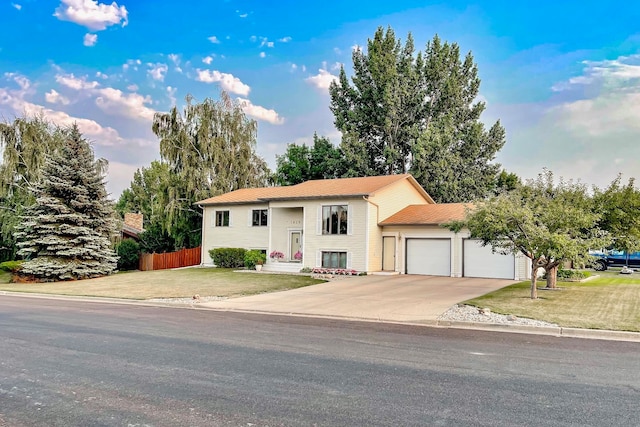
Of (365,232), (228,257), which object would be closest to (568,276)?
(365,232)

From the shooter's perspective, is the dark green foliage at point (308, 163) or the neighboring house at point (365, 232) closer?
the neighboring house at point (365, 232)

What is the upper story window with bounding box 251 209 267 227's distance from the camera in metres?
31.0

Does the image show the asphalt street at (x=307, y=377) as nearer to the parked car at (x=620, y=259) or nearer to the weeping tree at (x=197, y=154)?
the weeping tree at (x=197, y=154)

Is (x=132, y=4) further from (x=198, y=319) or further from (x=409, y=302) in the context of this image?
(x=409, y=302)

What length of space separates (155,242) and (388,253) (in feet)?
67.2

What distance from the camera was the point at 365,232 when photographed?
25.9 m

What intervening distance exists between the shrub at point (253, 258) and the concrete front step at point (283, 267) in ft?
1.57

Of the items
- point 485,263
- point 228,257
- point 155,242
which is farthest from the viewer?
point 155,242

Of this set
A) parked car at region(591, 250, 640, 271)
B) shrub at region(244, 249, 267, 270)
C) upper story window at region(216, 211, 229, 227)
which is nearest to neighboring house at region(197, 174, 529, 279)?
shrub at region(244, 249, 267, 270)

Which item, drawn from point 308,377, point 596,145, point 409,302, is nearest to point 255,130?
point 596,145

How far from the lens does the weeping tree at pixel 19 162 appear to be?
32.3m

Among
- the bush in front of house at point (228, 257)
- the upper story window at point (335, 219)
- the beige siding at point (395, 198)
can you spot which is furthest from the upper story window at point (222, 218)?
the beige siding at point (395, 198)

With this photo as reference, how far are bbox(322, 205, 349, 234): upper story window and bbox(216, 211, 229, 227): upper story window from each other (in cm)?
862

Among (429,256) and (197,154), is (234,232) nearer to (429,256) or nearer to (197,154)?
(197,154)
